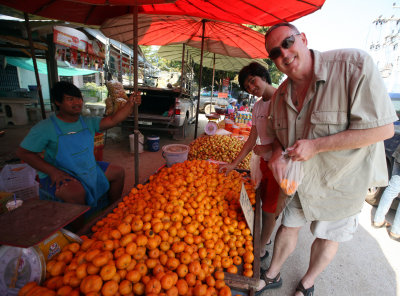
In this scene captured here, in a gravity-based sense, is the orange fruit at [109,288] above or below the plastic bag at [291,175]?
below

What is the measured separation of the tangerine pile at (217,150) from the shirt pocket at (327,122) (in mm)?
2647

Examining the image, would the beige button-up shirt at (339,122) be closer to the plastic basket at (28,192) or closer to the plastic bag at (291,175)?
the plastic bag at (291,175)

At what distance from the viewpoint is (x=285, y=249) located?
192 centimetres

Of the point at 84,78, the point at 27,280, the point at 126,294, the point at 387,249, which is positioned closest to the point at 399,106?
the point at 387,249

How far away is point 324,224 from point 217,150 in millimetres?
2629

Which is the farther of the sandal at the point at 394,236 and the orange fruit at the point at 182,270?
the sandal at the point at 394,236

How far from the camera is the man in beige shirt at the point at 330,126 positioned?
4.02 ft

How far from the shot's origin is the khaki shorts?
1.63 m

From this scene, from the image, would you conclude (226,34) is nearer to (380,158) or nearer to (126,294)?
(380,158)

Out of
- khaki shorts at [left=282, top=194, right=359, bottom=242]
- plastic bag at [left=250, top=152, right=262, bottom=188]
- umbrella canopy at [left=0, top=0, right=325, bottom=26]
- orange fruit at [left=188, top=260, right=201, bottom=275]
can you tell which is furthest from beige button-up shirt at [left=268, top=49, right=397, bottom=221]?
umbrella canopy at [left=0, top=0, right=325, bottom=26]

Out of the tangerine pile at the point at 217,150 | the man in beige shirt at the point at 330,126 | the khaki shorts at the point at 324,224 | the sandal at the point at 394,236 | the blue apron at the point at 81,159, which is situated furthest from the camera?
the tangerine pile at the point at 217,150

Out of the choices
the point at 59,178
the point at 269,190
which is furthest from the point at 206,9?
the point at 59,178

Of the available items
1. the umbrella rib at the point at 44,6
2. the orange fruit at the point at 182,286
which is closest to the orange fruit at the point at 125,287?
the orange fruit at the point at 182,286

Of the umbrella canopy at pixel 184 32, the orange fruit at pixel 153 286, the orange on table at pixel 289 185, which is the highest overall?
the umbrella canopy at pixel 184 32
